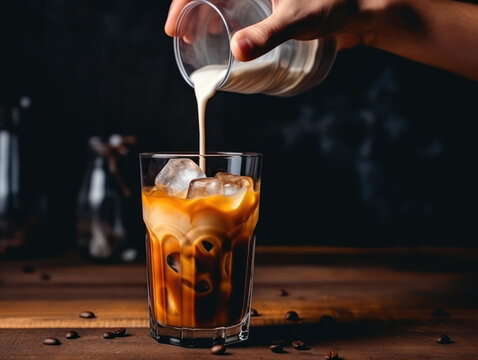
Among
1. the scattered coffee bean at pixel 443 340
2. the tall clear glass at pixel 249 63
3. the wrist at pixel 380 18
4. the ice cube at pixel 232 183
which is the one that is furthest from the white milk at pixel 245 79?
the scattered coffee bean at pixel 443 340

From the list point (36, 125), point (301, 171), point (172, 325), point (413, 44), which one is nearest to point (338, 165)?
point (301, 171)

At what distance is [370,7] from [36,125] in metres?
1.31

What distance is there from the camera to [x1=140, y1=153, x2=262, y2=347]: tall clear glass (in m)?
1.27

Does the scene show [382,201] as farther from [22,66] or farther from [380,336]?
[22,66]

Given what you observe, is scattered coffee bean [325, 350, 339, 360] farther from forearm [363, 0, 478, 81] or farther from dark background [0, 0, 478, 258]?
dark background [0, 0, 478, 258]

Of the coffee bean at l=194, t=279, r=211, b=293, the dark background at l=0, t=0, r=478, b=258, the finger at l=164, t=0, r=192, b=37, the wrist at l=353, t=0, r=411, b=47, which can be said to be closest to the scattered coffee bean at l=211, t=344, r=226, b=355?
the coffee bean at l=194, t=279, r=211, b=293

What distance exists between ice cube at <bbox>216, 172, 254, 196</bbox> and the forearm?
68 cm

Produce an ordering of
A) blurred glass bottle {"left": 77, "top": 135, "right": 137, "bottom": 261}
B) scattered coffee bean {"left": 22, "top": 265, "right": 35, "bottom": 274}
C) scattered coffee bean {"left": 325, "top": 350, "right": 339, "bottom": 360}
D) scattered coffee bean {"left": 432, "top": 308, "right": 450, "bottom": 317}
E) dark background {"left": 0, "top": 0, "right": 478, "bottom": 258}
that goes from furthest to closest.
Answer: dark background {"left": 0, "top": 0, "right": 478, "bottom": 258} → blurred glass bottle {"left": 77, "top": 135, "right": 137, "bottom": 261} → scattered coffee bean {"left": 22, "top": 265, "right": 35, "bottom": 274} → scattered coffee bean {"left": 432, "top": 308, "right": 450, "bottom": 317} → scattered coffee bean {"left": 325, "top": 350, "right": 339, "bottom": 360}

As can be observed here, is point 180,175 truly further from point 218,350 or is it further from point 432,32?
point 432,32

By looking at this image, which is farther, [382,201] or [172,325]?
[382,201]

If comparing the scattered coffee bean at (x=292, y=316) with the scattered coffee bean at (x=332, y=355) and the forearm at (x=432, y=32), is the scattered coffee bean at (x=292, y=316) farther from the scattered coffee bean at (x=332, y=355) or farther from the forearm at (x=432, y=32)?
the forearm at (x=432, y=32)

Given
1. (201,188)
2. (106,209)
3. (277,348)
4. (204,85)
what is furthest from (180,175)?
(106,209)

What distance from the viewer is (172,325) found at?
131 cm

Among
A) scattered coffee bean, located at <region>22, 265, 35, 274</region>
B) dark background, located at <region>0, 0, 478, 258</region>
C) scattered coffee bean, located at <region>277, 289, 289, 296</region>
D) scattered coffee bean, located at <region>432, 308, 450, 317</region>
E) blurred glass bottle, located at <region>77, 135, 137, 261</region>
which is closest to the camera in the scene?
scattered coffee bean, located at <region>432, 308, 450, 317</region>
